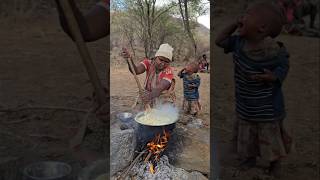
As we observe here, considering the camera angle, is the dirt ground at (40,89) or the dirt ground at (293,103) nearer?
the dirt ground at (293,103)

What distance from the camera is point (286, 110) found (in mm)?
4730

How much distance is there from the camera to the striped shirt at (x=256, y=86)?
4.67m

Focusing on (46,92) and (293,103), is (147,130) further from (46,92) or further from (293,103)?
(293,103)

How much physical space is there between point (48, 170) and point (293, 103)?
2.24m

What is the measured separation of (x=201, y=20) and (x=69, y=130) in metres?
1.54

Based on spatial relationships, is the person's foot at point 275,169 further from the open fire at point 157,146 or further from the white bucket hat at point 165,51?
the white bucket hat at point 165,51

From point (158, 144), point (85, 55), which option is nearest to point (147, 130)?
point (158, 144)

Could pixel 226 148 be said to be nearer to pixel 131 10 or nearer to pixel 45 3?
pixel 131 10

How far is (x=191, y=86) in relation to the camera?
188 inches

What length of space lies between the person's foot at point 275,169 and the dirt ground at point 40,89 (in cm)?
150

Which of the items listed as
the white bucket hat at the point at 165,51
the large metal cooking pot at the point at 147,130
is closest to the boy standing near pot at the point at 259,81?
the white bucket hat at the point at 165,51

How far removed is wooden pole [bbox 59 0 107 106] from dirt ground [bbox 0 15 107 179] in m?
0.05

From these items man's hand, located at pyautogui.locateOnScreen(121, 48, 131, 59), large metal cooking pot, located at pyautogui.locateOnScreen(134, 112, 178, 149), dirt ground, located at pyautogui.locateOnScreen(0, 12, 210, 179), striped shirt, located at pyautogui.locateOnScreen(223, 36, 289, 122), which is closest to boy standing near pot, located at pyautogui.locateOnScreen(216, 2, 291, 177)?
striped shirt, located at pyautogui.locateOnScreen(223, 36, 289, 122)

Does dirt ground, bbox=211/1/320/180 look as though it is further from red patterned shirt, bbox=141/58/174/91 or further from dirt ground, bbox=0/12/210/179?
red patterned shirt, bbox=141/58/174/91
